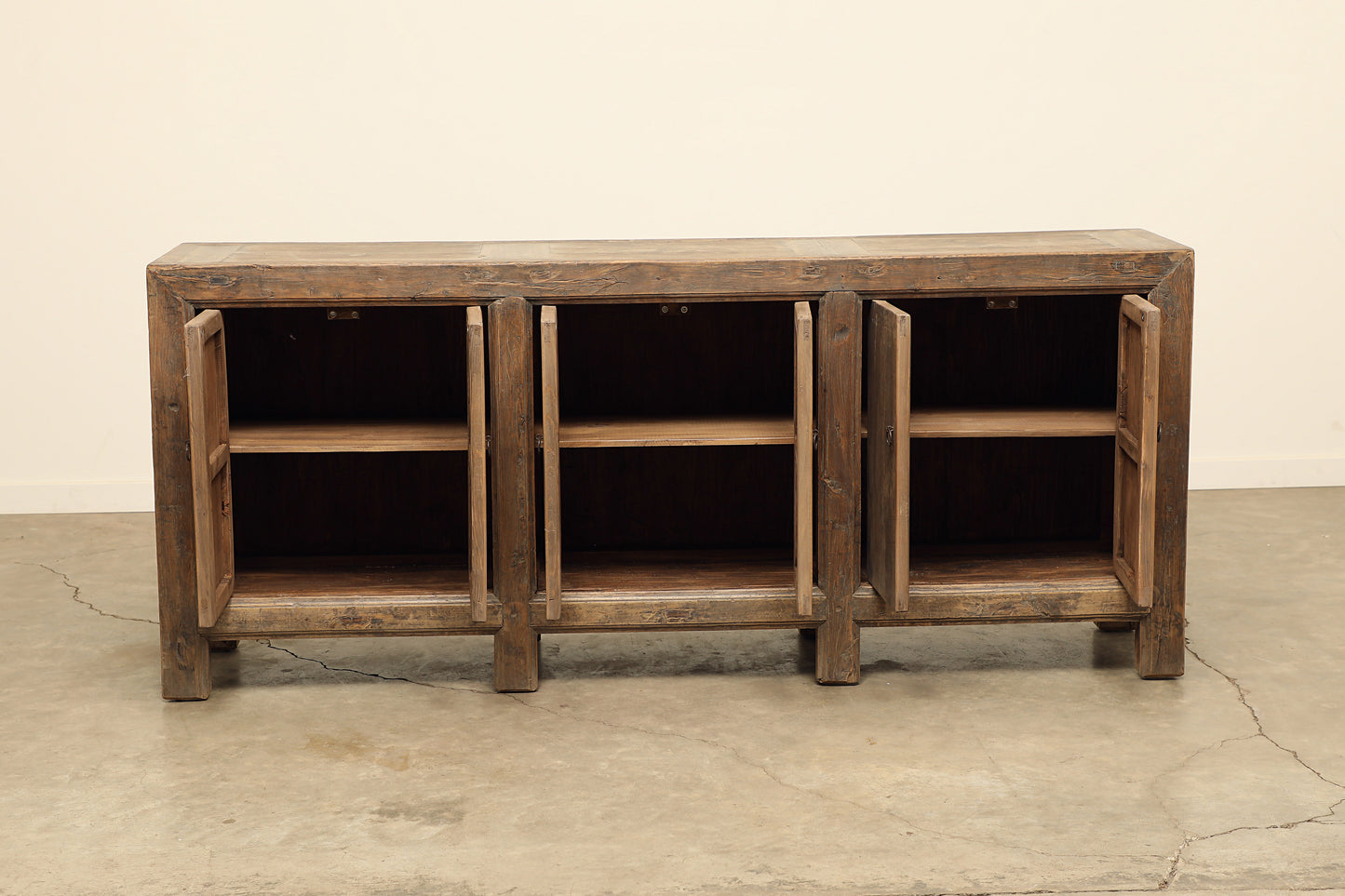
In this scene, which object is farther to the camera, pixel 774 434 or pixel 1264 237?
pixel 1264 237

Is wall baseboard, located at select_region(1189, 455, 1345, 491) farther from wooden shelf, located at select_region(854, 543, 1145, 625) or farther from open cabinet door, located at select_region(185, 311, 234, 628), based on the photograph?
open cabinet door, located at select_region(185, 311, 234, 628)

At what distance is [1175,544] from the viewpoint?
11.3 ft

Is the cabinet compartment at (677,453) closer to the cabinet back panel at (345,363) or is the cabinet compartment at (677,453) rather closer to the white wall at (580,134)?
the cabinet back panel at (345,363)

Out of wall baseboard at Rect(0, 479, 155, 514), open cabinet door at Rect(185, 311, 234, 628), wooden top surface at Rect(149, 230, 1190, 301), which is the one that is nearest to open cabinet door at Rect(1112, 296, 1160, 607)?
wooden top surface at Rect(149, 230, 1190, 301)

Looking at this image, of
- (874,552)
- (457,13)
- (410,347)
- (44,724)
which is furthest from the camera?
(457,13)

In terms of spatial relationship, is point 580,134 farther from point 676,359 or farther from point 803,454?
point 803,454

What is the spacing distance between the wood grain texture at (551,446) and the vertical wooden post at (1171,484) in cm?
138

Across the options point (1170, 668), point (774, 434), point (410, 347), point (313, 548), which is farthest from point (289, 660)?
point (1170, 668)

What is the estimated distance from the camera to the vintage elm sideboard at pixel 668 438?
10.7 feet

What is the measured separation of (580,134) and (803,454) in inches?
90.0

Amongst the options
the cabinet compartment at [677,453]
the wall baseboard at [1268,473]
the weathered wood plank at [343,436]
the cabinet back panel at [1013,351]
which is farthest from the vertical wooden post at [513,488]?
the wall baseboard at [1268,473]

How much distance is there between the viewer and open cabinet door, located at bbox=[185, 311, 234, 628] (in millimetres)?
3115

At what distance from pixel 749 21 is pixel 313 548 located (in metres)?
2.50

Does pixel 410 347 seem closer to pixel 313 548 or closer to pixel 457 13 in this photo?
pixel 313 548
